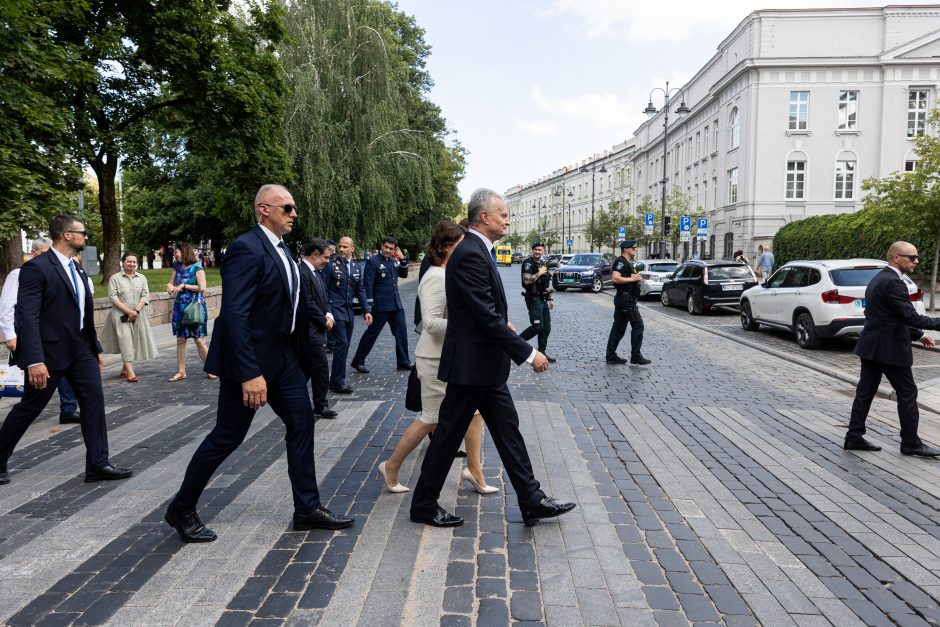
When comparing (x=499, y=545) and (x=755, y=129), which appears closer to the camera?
(x=499, y=545)

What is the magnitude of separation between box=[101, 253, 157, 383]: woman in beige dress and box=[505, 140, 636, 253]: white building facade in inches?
2357

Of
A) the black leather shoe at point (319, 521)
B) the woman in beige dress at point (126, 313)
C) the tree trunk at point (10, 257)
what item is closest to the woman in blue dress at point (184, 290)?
the woman in beige dress at point (126, 313)

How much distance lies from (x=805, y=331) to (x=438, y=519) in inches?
431

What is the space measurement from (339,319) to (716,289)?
13.8m

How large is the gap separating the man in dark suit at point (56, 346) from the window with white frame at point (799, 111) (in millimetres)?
46018

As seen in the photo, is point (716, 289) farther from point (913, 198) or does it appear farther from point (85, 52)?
Result: point (85, 52)

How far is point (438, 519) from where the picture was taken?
4.17 meters

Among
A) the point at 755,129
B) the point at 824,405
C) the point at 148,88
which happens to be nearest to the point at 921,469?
the point at 824,405

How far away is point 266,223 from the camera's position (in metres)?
3.83

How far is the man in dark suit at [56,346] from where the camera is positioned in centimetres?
488

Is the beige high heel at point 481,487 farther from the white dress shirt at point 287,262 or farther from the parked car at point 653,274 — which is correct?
the parked car at point 653,274

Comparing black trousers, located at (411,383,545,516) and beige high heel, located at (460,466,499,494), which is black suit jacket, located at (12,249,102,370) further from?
beige high heel, located at (460,466,499,494)

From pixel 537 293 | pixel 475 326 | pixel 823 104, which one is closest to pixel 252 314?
pixel 475 326

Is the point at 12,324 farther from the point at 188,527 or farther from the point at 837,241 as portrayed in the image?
the point at 837,241
